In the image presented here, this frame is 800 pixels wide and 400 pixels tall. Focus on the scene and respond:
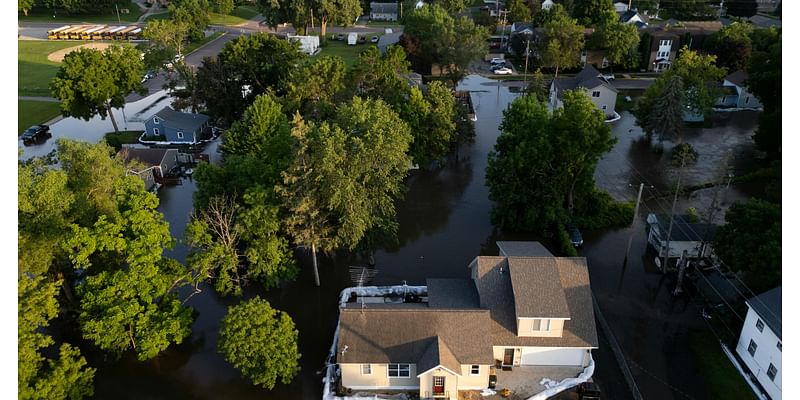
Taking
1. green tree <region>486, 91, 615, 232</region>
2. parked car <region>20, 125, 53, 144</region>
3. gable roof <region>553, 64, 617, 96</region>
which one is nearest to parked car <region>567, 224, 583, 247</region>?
green tree <region>486, 91, 615, 232</region>

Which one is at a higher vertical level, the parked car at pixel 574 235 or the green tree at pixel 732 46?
the green tree at pixel 732 46

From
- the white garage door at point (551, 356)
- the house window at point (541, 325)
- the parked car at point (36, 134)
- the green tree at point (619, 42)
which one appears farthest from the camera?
the green tree at point (619, 42)

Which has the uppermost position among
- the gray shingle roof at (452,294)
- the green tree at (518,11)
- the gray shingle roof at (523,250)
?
the green tree at (518,11)

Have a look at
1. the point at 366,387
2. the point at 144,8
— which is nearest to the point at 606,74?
the point at 366,387

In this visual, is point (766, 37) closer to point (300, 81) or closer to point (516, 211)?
point (516, 211)

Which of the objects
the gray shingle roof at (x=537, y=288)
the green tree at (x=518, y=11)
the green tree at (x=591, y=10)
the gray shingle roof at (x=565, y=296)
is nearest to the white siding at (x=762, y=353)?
the gray shingle roof at (x=565, y=296)

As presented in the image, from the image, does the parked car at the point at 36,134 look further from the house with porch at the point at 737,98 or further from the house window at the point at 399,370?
the house with porch at the point at 737,98

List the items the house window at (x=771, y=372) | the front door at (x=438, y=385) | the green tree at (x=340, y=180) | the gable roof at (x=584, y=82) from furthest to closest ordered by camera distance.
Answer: the gable roof at (x=584, y=82), the green tree at (x=340, y=180), the front door at (x=438, y=385), the house window at (x=771, y=372)

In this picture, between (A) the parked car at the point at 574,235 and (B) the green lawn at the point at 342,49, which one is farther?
(B) the green lawn at the point at 342,49

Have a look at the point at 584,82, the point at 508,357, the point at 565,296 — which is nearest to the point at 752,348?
the point at 565,296

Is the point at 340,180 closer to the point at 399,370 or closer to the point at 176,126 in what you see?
the point at 399,370
